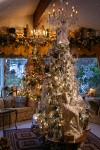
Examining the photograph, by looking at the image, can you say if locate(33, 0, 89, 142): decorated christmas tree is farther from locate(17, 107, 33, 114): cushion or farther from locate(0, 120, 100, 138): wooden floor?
locate(17, 107, 33, 114): cushion

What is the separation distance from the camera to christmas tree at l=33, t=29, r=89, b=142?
4875 mm

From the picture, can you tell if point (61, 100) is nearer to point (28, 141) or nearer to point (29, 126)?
Answer: point (28, 141)

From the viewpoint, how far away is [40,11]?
7.07 metres

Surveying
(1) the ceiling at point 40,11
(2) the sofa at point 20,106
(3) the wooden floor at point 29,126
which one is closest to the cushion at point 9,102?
(2) the sofa at point 20,106

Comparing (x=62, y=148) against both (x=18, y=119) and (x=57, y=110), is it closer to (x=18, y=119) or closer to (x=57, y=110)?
(x=57, y=110)

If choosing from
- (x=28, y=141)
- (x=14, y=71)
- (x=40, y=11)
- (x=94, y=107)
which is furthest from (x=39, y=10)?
(x=28, y=141)

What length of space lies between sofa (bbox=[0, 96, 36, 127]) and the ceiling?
231 centimetres

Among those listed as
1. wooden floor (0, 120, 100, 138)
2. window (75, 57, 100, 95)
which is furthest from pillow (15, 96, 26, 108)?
window (75, 57, 100, 95)

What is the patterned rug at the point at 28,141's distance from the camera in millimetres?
5212

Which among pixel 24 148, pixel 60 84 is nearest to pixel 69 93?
pixel 60 84

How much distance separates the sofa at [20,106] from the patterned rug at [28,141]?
3.32 feet

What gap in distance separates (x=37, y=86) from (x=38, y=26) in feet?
6.46

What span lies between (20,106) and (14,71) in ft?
4.15

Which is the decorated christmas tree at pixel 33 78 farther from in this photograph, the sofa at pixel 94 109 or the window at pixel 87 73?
the sofa at pixel 94 109
